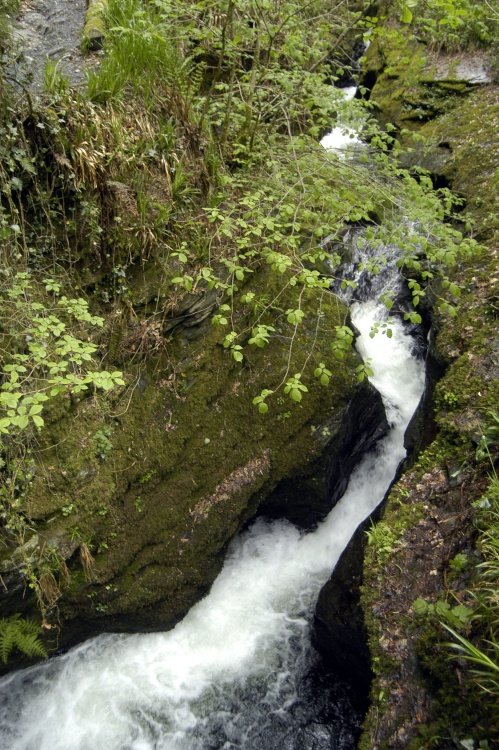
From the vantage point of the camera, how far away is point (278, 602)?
4500 millimetres

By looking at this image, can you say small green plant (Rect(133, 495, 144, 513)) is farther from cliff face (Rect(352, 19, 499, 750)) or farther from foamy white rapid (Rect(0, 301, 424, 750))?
cliff face (Rect(352, 19, 499, 750))

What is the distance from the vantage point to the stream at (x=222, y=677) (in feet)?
12.0

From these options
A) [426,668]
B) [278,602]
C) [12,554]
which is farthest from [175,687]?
[426,668]

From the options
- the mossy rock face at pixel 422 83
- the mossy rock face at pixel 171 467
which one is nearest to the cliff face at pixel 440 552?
the mossy rock face at pixel 171 467

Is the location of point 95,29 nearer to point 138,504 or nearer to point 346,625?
point 138,504

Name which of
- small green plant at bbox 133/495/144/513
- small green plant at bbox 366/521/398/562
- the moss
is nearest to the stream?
small green plant at bbox 133/495/144/513

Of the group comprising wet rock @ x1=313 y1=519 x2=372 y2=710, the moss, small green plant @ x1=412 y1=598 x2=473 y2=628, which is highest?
the moss

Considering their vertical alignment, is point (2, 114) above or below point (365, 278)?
above

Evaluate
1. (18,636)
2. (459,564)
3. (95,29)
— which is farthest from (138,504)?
(95,29)

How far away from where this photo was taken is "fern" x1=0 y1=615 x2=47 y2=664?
127 inches

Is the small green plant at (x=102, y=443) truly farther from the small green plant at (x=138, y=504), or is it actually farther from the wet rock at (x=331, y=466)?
the wet rock at (x=331, y=466)

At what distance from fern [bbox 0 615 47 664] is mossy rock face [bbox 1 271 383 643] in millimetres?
112

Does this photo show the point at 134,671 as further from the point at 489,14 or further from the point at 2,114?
the point at 489,14

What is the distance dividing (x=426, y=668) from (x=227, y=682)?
1979 millimetres
